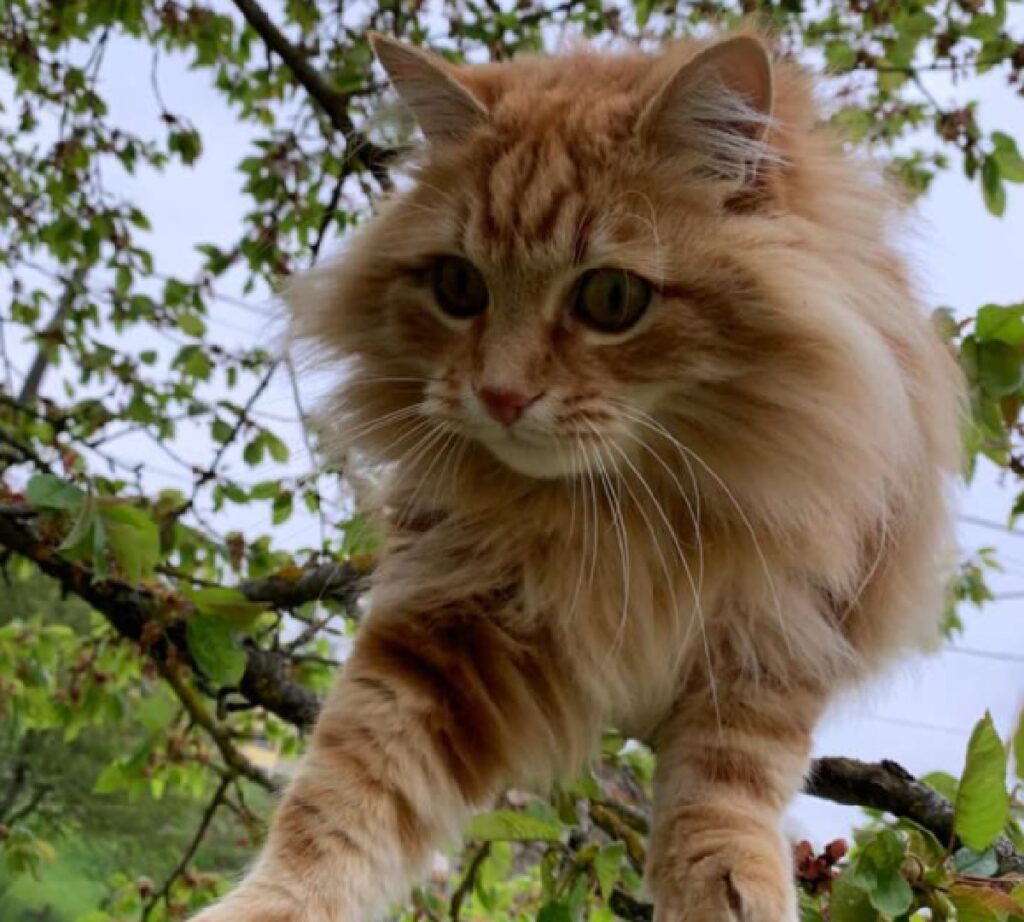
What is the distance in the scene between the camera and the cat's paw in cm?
103

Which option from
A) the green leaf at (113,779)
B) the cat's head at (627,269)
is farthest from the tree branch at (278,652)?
the green leaf at (113,779)

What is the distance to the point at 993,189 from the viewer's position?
193 cm

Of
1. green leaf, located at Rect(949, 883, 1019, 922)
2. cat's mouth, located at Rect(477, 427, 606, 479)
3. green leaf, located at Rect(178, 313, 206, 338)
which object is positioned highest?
green leaf, located at Rect(178, 313, 206, 338)

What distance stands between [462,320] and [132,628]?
75 centimetres

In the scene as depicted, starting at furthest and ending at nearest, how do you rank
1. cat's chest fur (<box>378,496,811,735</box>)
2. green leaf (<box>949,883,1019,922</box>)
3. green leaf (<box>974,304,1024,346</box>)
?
1. cat's chest fur (<box>378,496,811,735</box>)
2. green leaf (<box>974,304,1024,346</box>)
3. green leaf (<box>949,883,1019,922</box>)

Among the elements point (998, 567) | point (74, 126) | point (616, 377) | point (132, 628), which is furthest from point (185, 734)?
point (998, 567)

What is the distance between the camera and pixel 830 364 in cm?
112

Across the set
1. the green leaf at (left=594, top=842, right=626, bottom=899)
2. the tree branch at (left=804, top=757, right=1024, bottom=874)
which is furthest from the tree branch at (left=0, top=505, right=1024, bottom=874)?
the green leaf at (left=594, top=842, right=626, bottom=899)

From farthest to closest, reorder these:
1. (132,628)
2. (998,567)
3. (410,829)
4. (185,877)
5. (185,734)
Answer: (998,567), (185,734), (185,877), (132,628), (410,829)

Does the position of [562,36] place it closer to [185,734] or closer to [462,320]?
[462,320]

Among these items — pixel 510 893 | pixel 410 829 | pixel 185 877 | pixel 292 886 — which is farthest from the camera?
pixel 510 893

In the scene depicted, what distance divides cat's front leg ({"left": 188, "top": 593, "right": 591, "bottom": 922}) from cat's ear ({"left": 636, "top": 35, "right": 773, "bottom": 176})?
598 millimetres

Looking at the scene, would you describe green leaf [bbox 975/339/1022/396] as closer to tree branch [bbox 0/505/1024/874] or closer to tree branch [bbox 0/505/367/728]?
tree branch [bbox 0/505/1024/874]

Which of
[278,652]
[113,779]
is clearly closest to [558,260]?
[278,652]
